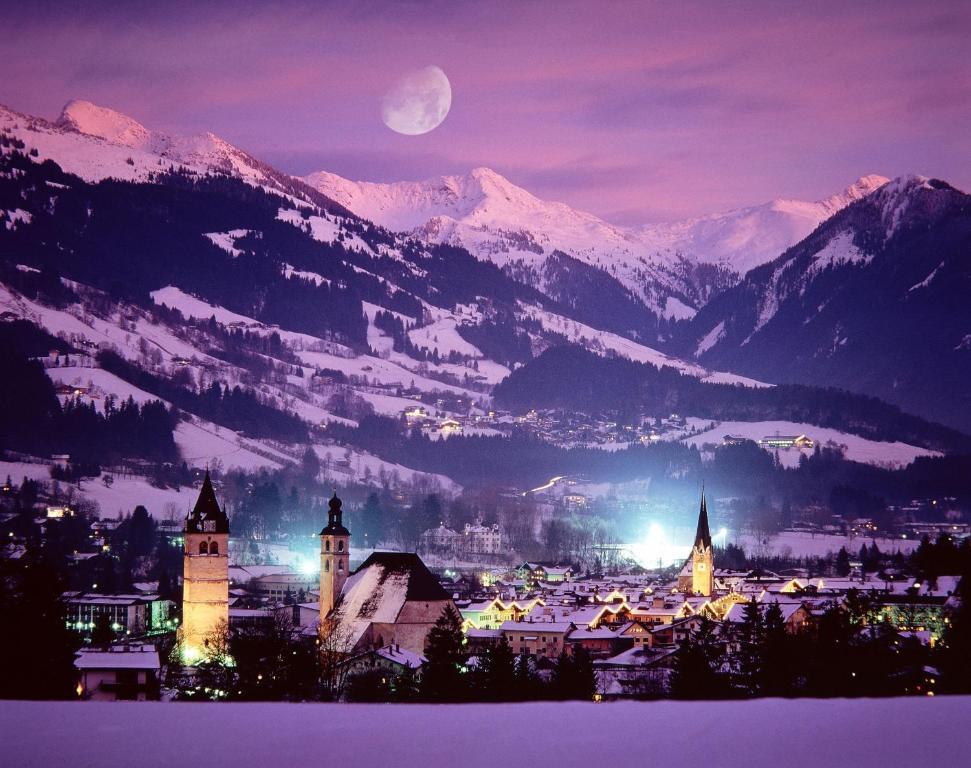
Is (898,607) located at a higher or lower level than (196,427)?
lower

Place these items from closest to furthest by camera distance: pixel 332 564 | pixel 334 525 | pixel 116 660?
pixel 116 660, pixel 332 564, pixel 334 525

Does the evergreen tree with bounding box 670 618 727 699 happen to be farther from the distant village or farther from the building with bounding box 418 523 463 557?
the building with bounding box 418 523 463 557

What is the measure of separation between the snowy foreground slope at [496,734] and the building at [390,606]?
5306 cm

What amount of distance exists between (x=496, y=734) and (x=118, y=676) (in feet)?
120

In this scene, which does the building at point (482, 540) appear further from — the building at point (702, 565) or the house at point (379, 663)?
the house at point (379, 663)

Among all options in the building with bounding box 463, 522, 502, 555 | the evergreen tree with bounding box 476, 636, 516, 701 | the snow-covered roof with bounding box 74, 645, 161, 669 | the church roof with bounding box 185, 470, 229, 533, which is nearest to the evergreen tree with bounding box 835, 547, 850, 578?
the building with bounding box 463, 522, 502, 555

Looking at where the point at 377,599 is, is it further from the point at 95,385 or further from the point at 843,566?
the point at 95,385

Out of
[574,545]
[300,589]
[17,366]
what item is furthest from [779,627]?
[17,366]

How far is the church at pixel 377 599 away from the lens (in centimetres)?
6184

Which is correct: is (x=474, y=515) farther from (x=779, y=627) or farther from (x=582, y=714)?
(x=582, y=714)

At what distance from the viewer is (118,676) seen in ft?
136

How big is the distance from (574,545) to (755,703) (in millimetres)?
142418

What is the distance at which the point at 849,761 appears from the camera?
667cm

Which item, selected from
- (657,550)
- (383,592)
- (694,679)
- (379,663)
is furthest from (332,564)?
(657,550)
